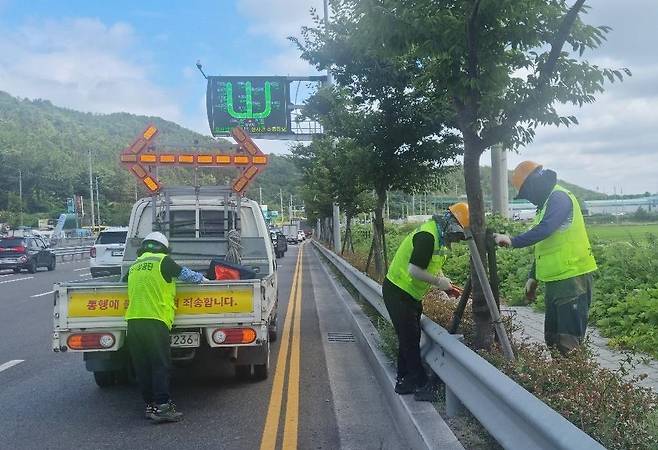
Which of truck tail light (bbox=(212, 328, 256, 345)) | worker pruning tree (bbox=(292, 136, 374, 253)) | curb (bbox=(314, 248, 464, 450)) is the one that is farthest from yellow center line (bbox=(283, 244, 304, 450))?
worker pruning tree (bbox=(292, 136, 374, 253))

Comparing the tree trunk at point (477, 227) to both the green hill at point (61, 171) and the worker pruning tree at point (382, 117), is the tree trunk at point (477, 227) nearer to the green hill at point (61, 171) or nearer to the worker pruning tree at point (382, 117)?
the worker pruning tree at point (382, 117)

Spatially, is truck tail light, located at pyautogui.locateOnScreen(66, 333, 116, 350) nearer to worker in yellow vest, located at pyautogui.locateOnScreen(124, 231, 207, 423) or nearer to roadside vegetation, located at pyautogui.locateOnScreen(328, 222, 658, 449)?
worker in yellow vest, located at pyautogui.locateOnScreen(124, 231, 207, 423)

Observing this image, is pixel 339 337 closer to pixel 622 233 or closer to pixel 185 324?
pixel 185 324

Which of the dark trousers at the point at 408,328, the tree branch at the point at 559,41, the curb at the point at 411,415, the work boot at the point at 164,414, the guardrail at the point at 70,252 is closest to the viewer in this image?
the curb at the point at 411,415

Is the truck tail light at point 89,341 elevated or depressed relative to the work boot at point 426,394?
elevated

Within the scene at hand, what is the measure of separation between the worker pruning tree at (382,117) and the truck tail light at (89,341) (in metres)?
6.76

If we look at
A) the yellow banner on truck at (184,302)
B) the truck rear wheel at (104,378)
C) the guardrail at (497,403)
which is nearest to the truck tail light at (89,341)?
the yellow banner on truck at (184,302)

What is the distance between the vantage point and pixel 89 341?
6.21 meters

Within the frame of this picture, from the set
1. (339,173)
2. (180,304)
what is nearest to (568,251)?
(180,304)

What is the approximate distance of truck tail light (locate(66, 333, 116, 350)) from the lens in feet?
20.3

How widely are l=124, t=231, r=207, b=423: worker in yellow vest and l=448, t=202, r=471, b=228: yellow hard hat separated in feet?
8.31

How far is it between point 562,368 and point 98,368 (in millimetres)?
4506

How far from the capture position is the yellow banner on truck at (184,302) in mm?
6230

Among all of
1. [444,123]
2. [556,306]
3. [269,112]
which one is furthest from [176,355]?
[269,112]
